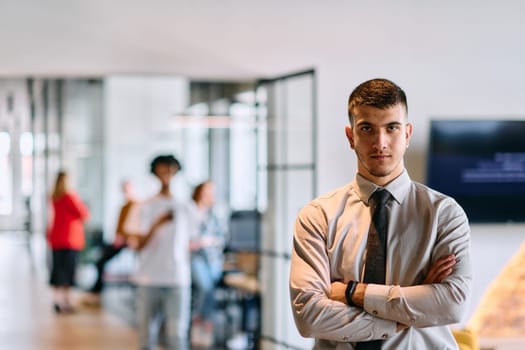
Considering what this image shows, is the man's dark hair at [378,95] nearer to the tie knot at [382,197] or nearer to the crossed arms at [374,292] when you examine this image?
the tie knot at [382,197]

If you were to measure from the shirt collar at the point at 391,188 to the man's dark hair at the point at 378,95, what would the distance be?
6.6 inches

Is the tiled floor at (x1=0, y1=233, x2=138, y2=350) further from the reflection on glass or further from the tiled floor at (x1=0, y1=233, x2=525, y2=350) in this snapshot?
the reflection on glass

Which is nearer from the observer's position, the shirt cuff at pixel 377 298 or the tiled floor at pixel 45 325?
the shirt cuff at pixel 377 298

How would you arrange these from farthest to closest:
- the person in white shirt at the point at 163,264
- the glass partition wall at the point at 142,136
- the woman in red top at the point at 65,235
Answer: the glass partition wall at the point at 142,136
the woman in red top at the point at 65,235
the person in white shirt at the point at 163,264

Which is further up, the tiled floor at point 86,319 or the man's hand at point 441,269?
the man's hand at point 441,269

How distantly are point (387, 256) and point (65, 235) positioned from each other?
7.01 m

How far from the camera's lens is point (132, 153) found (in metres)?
11.5

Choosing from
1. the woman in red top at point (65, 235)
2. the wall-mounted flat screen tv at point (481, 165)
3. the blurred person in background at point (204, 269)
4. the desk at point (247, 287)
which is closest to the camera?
the wall-mounted flat screen tv at point (481, 165)

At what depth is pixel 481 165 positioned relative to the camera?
5844 millimetres

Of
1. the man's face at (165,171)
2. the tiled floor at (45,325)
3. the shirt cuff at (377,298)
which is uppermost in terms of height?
the man's face at (165,171)

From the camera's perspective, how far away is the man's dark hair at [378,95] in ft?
6.67

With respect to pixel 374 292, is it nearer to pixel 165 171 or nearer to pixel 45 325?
pixel 165 171

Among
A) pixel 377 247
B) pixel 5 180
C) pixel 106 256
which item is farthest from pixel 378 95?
pixel 5 180

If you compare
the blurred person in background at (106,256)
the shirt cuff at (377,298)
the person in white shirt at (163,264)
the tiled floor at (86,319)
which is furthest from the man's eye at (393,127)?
the blurred person in background at (106,256)
